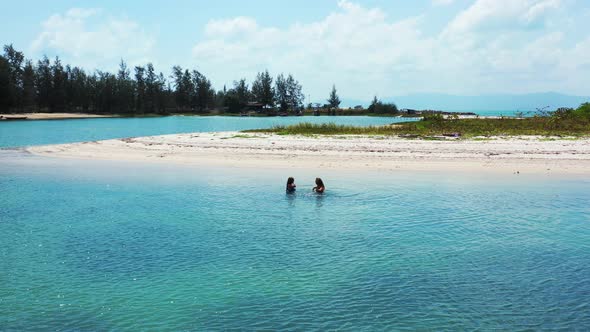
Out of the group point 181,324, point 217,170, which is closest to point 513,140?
point 217,170

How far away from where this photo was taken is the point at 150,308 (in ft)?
30.2

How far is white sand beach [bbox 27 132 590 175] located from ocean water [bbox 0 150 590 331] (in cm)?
593

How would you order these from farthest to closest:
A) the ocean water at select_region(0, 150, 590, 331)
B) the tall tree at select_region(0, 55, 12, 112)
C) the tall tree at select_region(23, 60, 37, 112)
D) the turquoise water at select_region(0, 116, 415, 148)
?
the tall tree at select_region(23, 60, 37, 112)
the tall tree at select_region(0, 55, 12, 112)
the turquoise water at select_region(0, 116, 415, 148)
the ocean water at select_region(0, 150, 590, 331)

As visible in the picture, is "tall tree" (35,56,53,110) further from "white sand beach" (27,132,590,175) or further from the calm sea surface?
the calm sea surface

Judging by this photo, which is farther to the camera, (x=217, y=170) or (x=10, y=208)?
(x=217, y=170)

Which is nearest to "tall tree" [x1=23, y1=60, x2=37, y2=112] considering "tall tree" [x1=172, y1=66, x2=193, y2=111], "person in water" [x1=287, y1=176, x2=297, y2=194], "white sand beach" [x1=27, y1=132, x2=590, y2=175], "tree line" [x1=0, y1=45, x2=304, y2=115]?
"tree line" [x1=0, y1=45, x2=304, y2=115]

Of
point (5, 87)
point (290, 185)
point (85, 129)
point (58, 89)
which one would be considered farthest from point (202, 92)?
point (290, 185)

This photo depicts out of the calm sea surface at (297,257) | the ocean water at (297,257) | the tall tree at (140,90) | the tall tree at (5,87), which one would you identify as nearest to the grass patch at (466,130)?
the ocean water at (297,257)

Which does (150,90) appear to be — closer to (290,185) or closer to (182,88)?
(182,88)

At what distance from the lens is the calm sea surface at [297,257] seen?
8875 mm

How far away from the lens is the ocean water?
8.87 meters

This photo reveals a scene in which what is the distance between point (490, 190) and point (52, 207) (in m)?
18.4

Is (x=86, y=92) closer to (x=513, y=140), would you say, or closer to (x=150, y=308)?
(x=513, y=140)

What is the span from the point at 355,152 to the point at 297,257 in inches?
856
